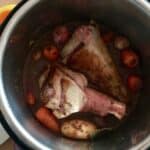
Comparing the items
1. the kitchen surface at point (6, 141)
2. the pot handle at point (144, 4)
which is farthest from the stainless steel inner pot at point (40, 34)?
the kitchen surface at point (6, 141)

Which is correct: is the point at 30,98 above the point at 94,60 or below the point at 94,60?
below

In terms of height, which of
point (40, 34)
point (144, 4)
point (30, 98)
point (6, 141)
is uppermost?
point (144, 4)

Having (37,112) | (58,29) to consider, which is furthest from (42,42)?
(37,112)

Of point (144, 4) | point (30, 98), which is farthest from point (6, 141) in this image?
point (144, 4)

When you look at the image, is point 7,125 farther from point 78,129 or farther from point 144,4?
point 144,4

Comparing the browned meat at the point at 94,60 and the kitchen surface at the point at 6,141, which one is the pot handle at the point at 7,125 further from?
the kitchen surface at the point at 6,141
